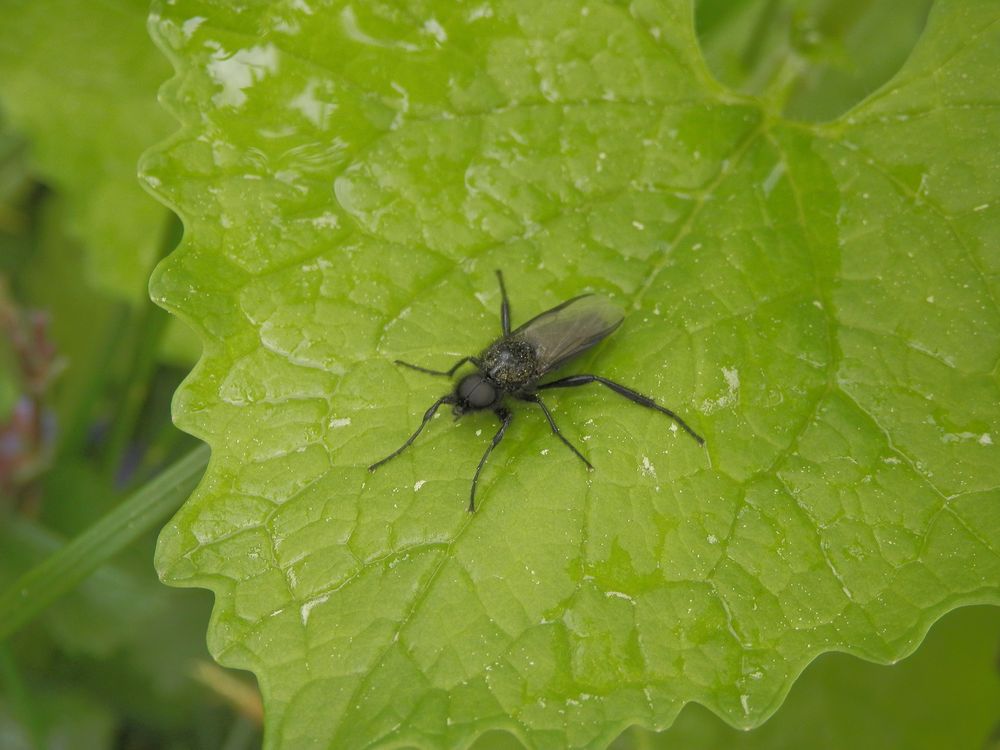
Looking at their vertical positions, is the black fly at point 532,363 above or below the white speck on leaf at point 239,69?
below

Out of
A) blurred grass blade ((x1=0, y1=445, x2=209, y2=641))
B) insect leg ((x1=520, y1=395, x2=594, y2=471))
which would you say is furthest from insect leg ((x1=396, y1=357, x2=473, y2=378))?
blurred grass blade ((x1=0, y1=445, x2=209, y2=641))

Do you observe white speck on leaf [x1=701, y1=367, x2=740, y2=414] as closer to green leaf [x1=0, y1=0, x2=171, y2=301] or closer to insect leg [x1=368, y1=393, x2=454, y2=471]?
insect leg [x1=368, y1=393, x2=454, y2=471]

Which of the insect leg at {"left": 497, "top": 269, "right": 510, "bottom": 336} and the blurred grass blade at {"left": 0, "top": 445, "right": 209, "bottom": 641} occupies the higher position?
the insect leg at {"left": 497, "top": 269, "right": 510, "bottom": 336}

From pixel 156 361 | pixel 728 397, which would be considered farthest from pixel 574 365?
pixel 156 361

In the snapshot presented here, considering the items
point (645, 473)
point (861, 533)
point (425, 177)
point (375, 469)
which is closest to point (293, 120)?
point (425, 177)

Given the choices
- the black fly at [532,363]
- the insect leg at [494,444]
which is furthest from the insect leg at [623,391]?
the insect leg at [494,444]

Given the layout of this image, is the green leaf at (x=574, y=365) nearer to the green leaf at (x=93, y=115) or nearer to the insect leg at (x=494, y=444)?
the insect leg at (x=494, y=444)
